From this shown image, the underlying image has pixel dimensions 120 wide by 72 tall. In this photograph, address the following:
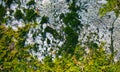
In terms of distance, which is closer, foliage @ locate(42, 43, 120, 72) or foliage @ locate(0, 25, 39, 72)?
foliage @ locate(42, 43, 120, 72)

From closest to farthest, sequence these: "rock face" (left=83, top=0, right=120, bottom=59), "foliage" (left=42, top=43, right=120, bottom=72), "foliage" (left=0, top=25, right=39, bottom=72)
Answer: "foliage" (left=42, top=43, right=120, bottom=72) → "foliage" (left=0, top=25, right=39, bottom=72) → "rock face" (left=83, top=0, right=120, bottom=59)

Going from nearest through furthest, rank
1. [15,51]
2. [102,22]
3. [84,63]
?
[84,63] < [15,51] < [102,22]

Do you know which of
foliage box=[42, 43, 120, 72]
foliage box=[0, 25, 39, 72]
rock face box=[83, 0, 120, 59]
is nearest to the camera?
foliage box=[42, 43, 120, 72]

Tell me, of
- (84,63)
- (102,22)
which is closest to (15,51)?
(84,63)

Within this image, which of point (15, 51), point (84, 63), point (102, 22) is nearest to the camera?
point (84, 63)

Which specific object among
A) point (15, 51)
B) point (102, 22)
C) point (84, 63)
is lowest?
point (84, 63)

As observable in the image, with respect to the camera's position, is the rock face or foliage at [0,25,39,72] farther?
the rock face

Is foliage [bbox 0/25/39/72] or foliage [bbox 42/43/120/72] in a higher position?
foliage [bbox 0/25/39/72]

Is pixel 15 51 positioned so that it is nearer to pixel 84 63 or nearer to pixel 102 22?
pixel 84 63

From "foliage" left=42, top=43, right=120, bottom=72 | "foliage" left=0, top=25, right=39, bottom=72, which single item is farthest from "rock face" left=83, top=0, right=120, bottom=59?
"foliage" left=0, top=25, right=39, bottom=72

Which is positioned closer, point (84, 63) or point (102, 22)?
point (84, 63)

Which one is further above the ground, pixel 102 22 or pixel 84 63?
pixel 102 22

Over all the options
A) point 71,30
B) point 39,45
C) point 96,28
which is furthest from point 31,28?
point 96,28

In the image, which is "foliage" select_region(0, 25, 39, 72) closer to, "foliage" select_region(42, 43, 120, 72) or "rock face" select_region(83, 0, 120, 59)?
"foliage" select_region(42, 43, 120, 72)
